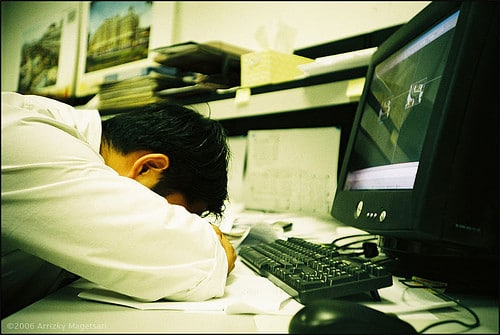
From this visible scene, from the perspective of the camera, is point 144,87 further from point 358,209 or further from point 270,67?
point 358,209

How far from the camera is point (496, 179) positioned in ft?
1.51

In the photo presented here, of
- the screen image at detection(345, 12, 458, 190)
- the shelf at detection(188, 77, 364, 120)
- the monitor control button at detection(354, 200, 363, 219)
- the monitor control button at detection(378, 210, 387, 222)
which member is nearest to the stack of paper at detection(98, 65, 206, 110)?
the shelf at detection(188, 77, 364, 120)

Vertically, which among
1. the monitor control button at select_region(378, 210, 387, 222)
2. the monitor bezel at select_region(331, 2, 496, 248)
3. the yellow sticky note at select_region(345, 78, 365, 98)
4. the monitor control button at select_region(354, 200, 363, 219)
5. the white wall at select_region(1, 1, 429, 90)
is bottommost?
the monitor control button at select_region(354, 200, 363, 219)

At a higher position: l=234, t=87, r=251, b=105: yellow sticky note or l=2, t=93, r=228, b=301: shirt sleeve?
l=234, t=87, r=251, b=105: yellow sticky note

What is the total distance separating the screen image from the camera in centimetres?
56

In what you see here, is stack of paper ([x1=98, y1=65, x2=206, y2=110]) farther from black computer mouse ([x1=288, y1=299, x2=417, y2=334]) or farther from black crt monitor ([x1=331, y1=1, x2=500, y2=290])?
black computer mouse ([x1=288, y1=299, x2=417, y2=334])

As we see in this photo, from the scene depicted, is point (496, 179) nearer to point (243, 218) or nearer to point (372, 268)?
point (372, 268)

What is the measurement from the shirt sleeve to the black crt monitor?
0.98 feet

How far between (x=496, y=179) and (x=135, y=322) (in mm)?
445

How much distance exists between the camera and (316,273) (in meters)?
0.53

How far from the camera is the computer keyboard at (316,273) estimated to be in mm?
489

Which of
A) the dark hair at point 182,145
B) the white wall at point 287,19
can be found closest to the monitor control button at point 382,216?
the dark hair at point 182,145

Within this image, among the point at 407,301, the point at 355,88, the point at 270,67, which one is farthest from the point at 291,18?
the point at 407,301

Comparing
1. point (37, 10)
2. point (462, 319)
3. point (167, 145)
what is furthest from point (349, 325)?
point (37, 10)
